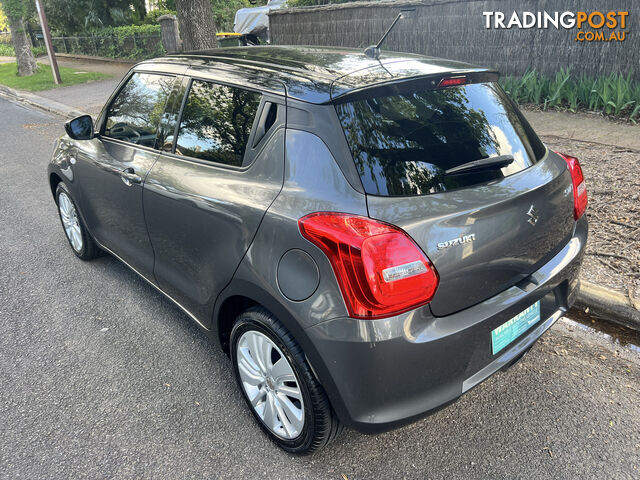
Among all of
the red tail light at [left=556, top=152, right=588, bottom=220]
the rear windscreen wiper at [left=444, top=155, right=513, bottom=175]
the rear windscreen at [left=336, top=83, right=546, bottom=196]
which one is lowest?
the red tail light at [left=556, top=152, right=588, bottom=220]

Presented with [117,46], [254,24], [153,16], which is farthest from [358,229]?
[153,16]

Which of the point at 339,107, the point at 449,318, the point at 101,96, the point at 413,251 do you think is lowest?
the point at 101,96

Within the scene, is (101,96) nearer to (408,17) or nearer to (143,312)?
(408,17)

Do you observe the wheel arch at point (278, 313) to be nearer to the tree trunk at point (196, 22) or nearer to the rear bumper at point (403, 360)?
the rear bumper at point (403, 360)

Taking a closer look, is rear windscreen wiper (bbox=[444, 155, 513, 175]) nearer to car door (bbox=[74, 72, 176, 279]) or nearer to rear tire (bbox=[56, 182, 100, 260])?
car door (bbox=[74, 72, 176, 279])

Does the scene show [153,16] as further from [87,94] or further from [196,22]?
[196,22]

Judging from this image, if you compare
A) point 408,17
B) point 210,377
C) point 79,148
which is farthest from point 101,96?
point 210,377

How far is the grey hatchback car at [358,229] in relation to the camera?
1.90 metres

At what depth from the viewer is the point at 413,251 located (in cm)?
189

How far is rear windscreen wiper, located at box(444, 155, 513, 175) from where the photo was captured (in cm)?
212

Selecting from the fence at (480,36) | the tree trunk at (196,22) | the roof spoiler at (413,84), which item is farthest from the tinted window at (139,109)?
the fence at (480,36)

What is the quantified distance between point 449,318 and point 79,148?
126 inches

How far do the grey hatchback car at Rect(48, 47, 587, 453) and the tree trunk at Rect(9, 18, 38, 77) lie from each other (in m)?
21.2

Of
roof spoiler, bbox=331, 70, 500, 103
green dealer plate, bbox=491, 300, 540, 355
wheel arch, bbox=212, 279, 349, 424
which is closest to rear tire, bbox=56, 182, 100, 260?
wheel arch, bbox=212, 279, 349, 424
